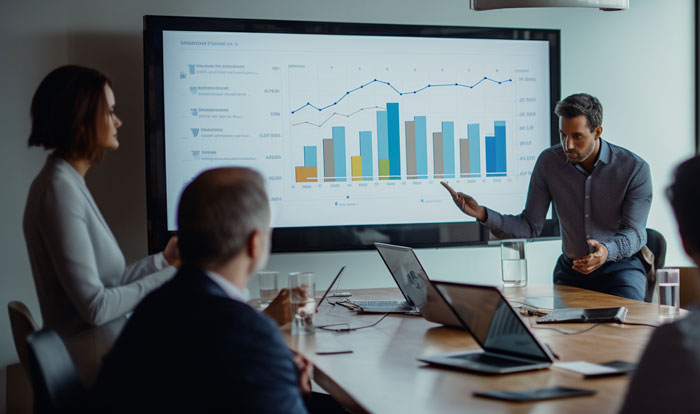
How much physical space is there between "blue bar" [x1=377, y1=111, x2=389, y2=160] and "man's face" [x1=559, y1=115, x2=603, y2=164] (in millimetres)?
1033

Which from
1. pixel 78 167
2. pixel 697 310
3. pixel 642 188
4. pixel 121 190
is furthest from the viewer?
pixel 121 190

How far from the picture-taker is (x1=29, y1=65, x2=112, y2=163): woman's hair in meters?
2.31

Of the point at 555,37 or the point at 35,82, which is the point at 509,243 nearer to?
the point at 555,37

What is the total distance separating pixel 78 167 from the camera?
236cm

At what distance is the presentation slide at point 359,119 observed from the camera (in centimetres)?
411

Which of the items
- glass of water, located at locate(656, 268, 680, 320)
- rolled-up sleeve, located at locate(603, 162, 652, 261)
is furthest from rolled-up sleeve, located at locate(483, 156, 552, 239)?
glass of water, located at locate(656, 268, 680, 320)

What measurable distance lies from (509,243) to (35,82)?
2557 millimetres

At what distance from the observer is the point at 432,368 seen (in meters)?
1.92

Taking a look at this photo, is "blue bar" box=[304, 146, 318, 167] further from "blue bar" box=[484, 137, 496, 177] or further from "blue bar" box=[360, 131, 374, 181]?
"blue bar" box=[484, 137, 496, 177]

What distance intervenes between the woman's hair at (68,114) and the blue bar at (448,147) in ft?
8.24

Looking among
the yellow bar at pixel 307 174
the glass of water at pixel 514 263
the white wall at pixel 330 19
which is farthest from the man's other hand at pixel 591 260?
the yellow bar at pixel 307 174

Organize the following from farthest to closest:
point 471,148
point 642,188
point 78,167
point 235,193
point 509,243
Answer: point 471,148 < point 642,188 < point 509,243 < point 78,167 < point 235,193

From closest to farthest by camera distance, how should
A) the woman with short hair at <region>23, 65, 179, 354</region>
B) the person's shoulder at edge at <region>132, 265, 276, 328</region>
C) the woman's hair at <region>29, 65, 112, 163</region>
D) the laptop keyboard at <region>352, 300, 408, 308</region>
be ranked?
the person's shoulder at edge at <region>132, 265, 276, 328</region> < the woman with short hair at <region>23, 65, 179, 354</region> < the woman's hair at <region>29, 65, 112, 163</region> < the laptop keyboard at <region>352, 300, 408, 308</region>

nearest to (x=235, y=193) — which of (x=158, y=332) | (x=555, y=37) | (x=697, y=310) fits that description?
(x=158, y=332)
